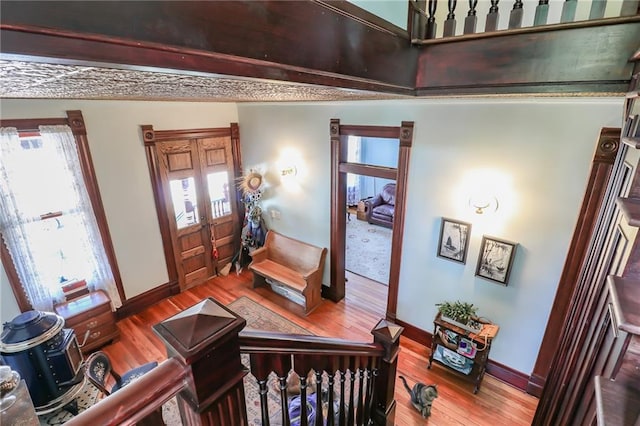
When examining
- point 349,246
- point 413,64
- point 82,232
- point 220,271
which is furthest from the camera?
point 349,246

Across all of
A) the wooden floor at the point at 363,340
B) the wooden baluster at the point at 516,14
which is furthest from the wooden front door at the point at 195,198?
the wooden baluster at the point at 516,14

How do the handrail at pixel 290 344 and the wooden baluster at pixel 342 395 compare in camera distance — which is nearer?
the handrail at pixel 290 344

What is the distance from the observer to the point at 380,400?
178cm

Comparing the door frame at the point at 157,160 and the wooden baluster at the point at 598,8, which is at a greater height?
the wooden baluster at the point at 598,8

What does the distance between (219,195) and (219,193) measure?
32 millimetres

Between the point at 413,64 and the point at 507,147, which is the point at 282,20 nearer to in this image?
the point at 413,64

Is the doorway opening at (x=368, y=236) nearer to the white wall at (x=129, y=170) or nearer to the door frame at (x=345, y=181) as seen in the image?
the door frame at (x=345, y=181)

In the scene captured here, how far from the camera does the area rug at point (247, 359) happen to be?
2570mm

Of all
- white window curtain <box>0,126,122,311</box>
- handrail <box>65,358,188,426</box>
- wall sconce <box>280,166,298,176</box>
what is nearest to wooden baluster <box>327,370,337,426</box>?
handrail <box>65,358,188,426</box>

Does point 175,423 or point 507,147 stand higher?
point 507,147

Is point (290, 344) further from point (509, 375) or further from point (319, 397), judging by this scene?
point (509, 375)

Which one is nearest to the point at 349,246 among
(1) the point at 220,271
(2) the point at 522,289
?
(1) the point at 220,271

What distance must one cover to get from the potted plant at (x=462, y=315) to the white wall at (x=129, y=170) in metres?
3.65

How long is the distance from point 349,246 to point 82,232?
14.3 ft
